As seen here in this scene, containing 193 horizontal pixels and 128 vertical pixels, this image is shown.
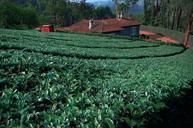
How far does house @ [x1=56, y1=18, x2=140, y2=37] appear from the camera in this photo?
5401 cm

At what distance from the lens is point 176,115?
9.45 metres

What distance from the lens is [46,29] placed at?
39.9 meters

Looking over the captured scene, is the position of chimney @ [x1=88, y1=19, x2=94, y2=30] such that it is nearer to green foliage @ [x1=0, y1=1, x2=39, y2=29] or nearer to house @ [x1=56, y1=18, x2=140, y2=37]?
house @ [x1=56, y1=18, x2=140, y2=37]

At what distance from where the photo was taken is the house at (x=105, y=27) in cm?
5401

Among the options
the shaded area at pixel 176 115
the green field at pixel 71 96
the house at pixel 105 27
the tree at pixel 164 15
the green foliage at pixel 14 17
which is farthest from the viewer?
the tree at pixel 164 15

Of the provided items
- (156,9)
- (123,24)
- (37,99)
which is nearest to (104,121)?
(37,99)

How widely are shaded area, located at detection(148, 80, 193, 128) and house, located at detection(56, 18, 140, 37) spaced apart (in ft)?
130

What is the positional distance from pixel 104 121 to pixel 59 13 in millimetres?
93865

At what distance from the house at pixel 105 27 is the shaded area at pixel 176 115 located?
130 feet

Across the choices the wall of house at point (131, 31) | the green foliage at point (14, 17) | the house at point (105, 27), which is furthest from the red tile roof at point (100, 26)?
the green foliage at point (14, 17)

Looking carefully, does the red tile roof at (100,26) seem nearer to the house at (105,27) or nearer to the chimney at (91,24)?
the house at (105,27)

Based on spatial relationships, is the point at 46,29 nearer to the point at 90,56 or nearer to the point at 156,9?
the point at 90,56

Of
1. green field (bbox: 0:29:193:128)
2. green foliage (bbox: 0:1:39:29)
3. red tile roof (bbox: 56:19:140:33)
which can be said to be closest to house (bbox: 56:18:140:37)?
red tile roof (bbox: 56:19:140:33)

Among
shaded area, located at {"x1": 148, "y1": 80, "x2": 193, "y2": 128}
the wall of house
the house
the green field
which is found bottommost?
the wall of house
